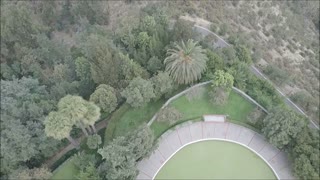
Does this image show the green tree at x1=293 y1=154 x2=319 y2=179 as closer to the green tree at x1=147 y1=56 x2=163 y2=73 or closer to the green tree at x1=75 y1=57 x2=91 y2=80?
the green tree at x1=147 y1=56 x2=163 y2=73

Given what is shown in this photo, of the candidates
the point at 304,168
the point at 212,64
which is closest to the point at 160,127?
the point at 212,64

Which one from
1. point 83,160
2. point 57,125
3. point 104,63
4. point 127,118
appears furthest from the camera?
point 127,118

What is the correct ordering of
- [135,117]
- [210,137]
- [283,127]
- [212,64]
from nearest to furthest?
[283,127] → [210,137] → [135,117] → [212,64]

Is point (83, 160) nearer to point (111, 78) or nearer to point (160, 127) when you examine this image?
point (160, 127)

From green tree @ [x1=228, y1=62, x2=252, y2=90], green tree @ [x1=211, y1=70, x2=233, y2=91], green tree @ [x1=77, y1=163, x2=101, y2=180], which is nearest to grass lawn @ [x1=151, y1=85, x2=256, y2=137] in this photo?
green tree @ [x1=228, y1=62, x2=252, y2=90]

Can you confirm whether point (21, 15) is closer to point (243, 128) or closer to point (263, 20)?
point (243, 128)

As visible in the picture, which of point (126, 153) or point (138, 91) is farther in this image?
point (138, 91)
